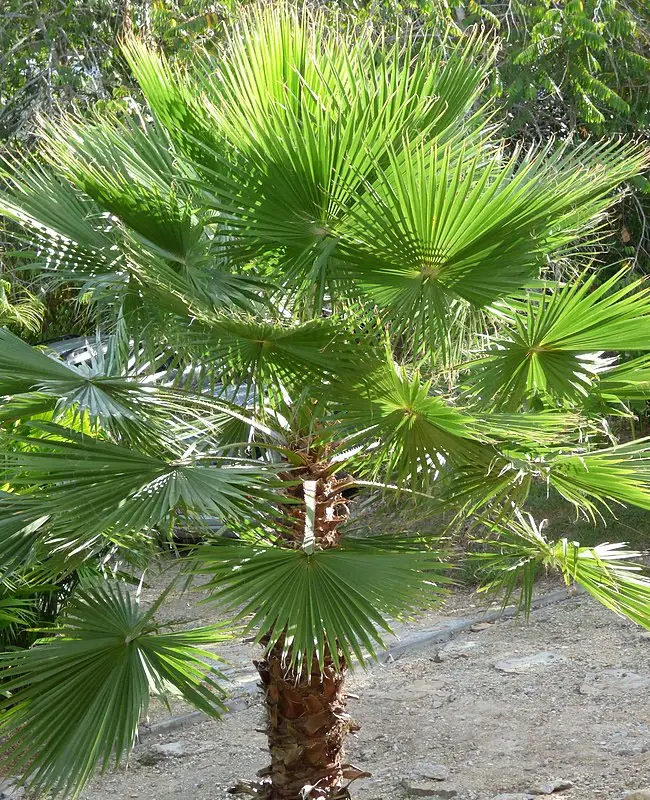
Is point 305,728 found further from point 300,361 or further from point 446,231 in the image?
point 446,231

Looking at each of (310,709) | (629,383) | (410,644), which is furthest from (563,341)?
(410,644)

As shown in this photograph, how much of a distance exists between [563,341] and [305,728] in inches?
64.3

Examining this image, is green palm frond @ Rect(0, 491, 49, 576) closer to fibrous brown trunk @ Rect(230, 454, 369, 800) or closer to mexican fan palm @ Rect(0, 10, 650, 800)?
mexican fan palm @ Rect(0, 10, 650, 800)

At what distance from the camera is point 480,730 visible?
4.96 metres

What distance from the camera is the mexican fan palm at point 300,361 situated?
2779mm

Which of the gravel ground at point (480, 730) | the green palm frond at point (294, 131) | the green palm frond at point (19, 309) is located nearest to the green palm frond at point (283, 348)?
the green palm frond at point (294, 131)

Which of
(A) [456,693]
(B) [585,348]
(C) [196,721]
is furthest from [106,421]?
(A) [456,693]

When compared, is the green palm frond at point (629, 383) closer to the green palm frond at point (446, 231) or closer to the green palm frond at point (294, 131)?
the green palm frond at point (446, 231)

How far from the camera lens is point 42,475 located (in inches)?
116

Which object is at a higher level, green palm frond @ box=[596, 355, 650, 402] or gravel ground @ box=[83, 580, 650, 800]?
green palm frond @ box=[596, 355, 650, 402]

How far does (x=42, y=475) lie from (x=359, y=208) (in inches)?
49.7

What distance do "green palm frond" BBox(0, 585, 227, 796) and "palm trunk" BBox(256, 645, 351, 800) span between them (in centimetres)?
27

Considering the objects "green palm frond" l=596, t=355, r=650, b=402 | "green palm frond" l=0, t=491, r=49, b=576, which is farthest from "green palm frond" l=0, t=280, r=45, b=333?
"green palm frond" l=596, t=355, r=650, b=402

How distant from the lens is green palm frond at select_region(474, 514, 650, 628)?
3.23 meters
